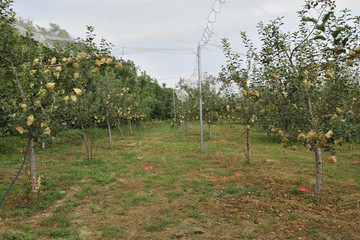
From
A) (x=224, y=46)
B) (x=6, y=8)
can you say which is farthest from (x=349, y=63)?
(x=6, y=8)

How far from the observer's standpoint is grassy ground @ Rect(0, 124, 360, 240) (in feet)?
15.6

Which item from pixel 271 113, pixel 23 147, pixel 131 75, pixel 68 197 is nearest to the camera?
pixel 271 113

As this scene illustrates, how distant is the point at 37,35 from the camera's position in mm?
10719

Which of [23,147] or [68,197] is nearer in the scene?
[68,197]

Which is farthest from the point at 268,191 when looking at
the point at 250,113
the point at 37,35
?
the point at 37,35

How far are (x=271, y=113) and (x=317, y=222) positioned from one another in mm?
2604

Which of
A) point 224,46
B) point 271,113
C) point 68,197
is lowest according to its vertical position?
point 68,197

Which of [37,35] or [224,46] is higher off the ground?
[37,35]

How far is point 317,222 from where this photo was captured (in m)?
4.96

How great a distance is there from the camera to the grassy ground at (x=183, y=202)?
4766mm

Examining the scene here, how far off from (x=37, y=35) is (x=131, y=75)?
20.6m

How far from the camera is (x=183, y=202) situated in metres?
6.30

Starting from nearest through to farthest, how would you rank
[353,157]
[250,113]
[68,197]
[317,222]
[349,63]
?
[349,63]
[317,222]
[68,197]
[250,113]
[353,157]

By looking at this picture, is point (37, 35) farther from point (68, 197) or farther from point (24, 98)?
point (68, 197)
